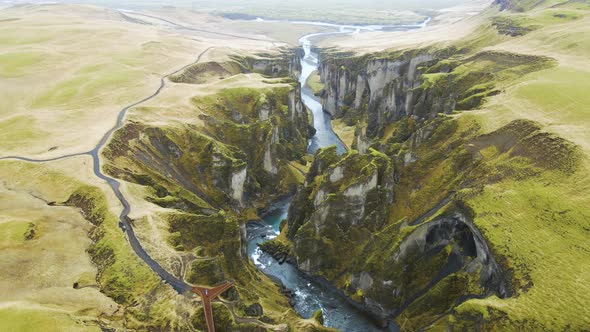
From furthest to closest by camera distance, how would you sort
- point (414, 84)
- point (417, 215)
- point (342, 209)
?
point (414, 84) → point (342, 209) → point (417, 215)

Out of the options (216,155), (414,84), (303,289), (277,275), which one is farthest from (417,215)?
(414,84)

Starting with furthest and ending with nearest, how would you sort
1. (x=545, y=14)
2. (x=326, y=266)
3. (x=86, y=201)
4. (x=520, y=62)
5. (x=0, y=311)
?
1. (x=545, y=14)
2. (x=520, y=62)
3. (x=326, y=266)
4. (x=86, y=201)
5. (x=0, y=311)

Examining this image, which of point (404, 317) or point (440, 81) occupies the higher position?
point (440, 81)

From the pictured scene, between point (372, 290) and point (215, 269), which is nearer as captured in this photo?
point (215, 269)

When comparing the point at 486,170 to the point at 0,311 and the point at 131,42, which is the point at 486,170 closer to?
the point at 0,311

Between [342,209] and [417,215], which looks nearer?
[417,215]

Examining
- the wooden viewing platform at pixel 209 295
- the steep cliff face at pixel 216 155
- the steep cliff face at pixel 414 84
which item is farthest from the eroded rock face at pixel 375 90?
the wooden viewing platform at pixel 209 295

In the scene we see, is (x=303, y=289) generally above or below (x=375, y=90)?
below

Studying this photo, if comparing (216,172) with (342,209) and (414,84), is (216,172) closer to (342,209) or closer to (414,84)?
(342,209)

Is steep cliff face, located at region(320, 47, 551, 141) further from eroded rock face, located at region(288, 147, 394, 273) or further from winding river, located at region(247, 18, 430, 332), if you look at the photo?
winding river, located at region(247, 18, 430, 332)

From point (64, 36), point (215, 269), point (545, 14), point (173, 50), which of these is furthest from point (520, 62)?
point (64, 36)

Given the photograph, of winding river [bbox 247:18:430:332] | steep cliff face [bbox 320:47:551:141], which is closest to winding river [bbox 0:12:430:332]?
winding river [bbox 247:18:430:332]
